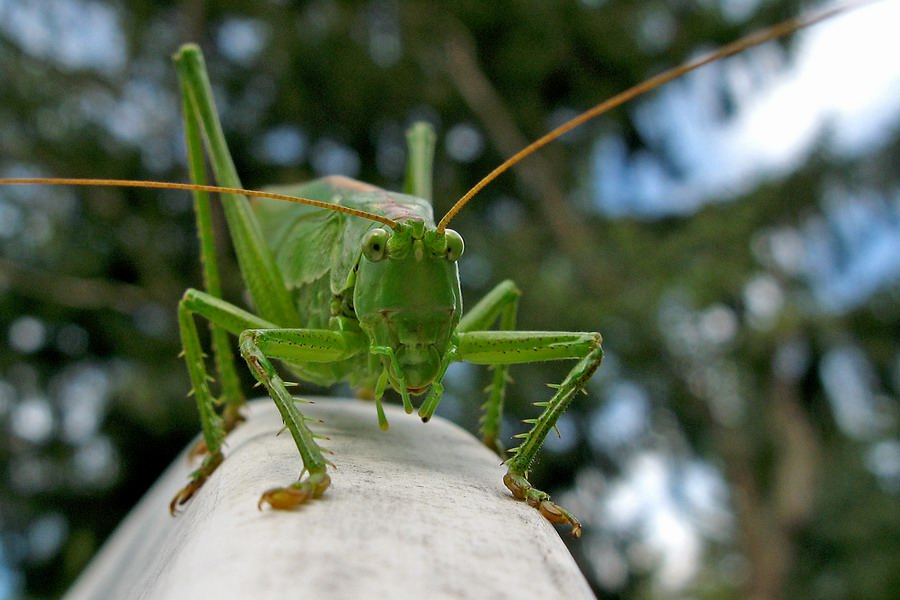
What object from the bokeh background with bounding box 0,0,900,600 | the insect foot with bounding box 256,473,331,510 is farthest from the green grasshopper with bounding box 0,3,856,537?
the bokeh background with bounding box 0,0,900,600

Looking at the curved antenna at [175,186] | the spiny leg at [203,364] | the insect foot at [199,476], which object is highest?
the curved antenna at [175,186]

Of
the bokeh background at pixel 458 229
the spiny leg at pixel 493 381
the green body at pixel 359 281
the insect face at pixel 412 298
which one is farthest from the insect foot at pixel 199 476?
the bokeh background at pixel 458 229

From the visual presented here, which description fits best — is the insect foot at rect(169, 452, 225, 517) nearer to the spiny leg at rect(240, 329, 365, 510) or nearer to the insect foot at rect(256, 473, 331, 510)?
the spiny leg at rect(240, 329, 365, 510)

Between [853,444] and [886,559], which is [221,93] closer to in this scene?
[853,444]

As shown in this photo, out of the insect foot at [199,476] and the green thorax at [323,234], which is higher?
the green thorax at [323,234]

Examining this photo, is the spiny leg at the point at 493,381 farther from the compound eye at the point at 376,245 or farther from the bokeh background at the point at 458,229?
the bokeh background at the point at 458,229

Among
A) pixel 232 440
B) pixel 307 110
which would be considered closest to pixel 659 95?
pixel 307 110

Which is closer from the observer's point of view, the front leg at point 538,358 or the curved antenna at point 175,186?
the curved antenna at point 175,186
